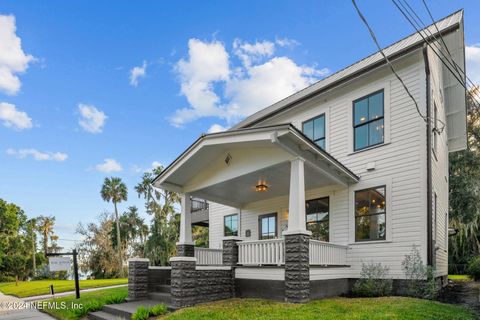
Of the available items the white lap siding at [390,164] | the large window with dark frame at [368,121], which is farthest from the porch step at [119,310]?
the large window with dark frame at [368,121]

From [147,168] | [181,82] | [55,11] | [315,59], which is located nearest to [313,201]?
[315,59]

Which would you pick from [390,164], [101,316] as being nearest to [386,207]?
[390,164]

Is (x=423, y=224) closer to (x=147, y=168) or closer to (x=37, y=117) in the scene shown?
(x=37, y=117)

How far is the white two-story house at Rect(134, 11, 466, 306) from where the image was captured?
734 cm

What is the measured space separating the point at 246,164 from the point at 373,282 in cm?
442

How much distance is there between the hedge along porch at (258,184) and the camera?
7039 mm

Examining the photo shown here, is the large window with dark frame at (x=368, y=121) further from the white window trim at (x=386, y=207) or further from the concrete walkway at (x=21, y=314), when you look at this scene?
the concrete walkway at (x=21, y=314)

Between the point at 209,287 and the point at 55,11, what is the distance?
11.3 m

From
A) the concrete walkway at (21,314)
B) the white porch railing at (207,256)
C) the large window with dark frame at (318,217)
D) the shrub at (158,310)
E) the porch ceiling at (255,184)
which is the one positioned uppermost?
the porch ceiling at (255,184)

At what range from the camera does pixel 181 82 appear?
2166cm

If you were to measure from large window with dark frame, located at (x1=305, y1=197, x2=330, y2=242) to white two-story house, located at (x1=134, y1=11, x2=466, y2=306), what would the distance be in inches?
1.2

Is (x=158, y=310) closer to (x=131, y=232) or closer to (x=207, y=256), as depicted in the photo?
(x=207, y=256)

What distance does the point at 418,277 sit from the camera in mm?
7922

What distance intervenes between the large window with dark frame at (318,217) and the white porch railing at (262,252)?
3059 millimetres
